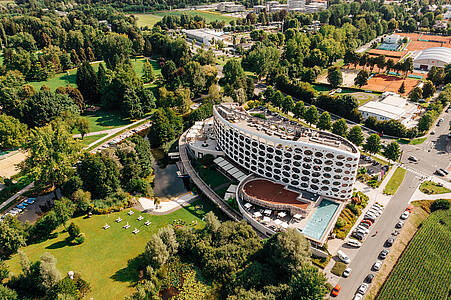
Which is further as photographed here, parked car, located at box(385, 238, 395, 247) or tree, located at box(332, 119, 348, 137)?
tree, located at box(332, 119, 348, 137)

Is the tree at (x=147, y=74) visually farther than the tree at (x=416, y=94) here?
Yes

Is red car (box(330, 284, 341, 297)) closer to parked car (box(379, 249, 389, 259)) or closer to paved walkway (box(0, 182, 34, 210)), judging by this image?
parked car (box(379, 249, 389, 259))

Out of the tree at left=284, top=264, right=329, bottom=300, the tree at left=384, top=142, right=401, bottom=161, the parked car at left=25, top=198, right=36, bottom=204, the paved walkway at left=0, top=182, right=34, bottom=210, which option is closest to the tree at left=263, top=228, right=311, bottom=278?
the tree at left=284, top=264, right=329, bottom=300

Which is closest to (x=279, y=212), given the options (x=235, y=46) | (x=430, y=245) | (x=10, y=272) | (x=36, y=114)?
(x=430, y=245)

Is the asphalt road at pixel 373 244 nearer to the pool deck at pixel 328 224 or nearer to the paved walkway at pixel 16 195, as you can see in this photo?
the pool deck at pixel 328 224

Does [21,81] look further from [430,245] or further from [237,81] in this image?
[430,245]

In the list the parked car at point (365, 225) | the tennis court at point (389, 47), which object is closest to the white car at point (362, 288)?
the parked car at point (365, 225)

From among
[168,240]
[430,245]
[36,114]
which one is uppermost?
[36,114]
